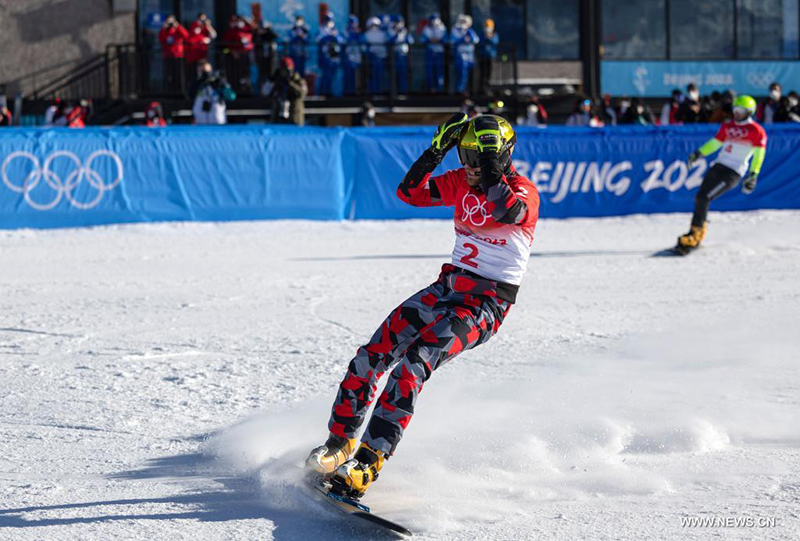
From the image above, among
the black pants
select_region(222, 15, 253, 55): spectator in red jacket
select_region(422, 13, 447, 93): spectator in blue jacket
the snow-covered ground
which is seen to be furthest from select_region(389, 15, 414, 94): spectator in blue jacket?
the snow-covered ground

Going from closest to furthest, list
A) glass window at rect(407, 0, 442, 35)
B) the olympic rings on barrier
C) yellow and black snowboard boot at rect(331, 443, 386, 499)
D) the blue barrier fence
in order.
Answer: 1. yellow and black snowboard boot at rect(331, 443, 386, 499)
2. the olympic rings on barrier
3. the blue barrier fence
4. glass window at rect(407, 0, 442, 35)

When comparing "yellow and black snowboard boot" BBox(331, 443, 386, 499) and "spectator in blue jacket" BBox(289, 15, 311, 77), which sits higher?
"spectator in blue jacket" BBox(289, 15, 311, 77)

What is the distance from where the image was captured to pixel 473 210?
17.8 feet

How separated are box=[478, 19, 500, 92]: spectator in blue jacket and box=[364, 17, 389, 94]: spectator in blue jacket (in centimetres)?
226

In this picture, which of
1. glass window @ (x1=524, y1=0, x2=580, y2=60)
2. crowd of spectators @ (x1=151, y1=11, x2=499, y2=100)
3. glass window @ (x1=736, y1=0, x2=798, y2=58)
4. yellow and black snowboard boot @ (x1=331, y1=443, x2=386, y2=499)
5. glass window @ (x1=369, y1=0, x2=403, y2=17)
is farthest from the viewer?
glass window @ (x1=736, y1=0, x2=798, y2=58)

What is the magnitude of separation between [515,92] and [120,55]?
27.9 feet

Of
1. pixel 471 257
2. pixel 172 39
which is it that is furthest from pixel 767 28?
pixel 471 257

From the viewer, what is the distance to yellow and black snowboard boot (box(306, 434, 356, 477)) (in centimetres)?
502

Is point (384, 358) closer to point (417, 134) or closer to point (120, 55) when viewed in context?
point (417, 134)

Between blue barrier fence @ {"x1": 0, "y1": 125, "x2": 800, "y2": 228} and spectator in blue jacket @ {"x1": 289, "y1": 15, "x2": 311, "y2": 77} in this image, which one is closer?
blue barrier fence @ {"x1": 0, "y1": 125, "x2": 800, "y2": 228}

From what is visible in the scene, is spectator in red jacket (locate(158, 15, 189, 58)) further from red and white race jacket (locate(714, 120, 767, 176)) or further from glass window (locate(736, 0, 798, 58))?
glass window (locate(736, 0, 798, 58))

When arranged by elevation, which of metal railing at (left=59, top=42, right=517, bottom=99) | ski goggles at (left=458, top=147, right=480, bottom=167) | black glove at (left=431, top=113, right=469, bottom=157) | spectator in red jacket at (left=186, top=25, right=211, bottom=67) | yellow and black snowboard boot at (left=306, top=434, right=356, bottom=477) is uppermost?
spectator in red jacket at (left=186, top=25, right=211, bottom=67)

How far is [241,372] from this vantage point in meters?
7.73

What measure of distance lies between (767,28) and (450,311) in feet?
89.8
